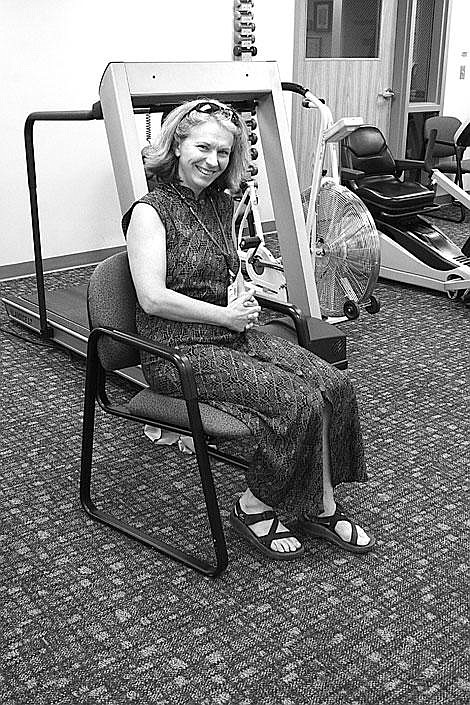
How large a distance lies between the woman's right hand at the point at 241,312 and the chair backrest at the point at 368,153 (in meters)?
3.21

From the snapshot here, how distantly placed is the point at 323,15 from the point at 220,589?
523 cm

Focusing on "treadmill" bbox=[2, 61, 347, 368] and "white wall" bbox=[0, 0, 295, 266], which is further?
"white wall" bbox=[0, 0, 295, 266]

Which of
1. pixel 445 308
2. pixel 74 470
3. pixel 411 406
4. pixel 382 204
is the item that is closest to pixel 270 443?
pixel 74 470

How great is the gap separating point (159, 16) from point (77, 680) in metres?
4.47

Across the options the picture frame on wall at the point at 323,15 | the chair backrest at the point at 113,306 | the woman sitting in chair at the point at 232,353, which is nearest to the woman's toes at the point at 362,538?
the woman sitting in chair at the point at 232,353

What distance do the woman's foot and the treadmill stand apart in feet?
3.23

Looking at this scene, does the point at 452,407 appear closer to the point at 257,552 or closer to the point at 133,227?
the point at 257,552

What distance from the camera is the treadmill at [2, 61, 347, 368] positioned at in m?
2.98

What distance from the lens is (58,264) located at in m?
5.26

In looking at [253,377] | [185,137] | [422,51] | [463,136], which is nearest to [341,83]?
[422,51]

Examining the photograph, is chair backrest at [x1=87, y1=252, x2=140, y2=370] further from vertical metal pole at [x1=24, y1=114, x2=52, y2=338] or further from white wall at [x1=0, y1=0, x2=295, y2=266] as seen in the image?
white wall at [x1=0, y1=0, x2=295, y2=266]

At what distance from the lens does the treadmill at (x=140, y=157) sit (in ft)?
9.77

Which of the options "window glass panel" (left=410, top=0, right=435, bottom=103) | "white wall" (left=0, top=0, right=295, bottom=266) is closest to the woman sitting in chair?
"white wall" (left=0, top=0, right=295, bottom=266)

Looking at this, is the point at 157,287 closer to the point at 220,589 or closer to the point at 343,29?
the point at 220,589
